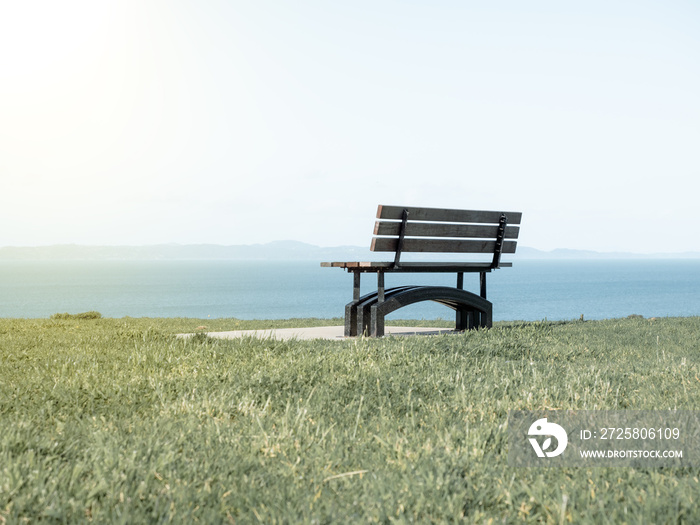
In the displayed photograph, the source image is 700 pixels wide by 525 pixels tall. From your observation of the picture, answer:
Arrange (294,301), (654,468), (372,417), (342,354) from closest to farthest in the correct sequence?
(654,468) → (372,417) → (342,354) → (294,301)

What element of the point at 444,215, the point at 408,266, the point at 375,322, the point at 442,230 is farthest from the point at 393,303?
the point at 444,215

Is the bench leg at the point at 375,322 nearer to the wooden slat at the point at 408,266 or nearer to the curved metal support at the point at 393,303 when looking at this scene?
the curved metal support at the point at 393,303

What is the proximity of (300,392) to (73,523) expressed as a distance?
2015mm

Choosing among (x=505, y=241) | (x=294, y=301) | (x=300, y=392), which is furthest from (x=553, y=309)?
(x=300, y=392)

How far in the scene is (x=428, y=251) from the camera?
8.88 metres

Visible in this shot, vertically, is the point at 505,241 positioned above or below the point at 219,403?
above

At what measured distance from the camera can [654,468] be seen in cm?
275

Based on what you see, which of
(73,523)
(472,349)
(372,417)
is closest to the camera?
(73,523)

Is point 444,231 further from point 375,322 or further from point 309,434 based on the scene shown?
point 309,434

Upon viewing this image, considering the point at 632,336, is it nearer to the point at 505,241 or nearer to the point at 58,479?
the point at 505,241

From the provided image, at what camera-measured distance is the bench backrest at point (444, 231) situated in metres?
8.34
